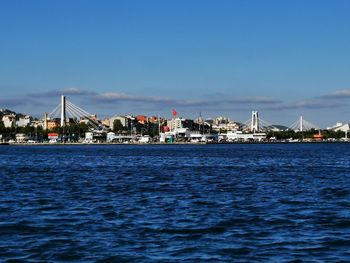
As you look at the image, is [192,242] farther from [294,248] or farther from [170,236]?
[294,248]

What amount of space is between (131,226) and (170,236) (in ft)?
6.67

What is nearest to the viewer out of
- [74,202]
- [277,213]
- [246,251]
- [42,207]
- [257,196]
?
[246,251]

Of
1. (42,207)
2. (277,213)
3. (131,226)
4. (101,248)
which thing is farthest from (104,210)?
(101,248)

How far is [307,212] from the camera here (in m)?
23.0

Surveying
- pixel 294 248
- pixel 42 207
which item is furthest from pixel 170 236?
pixel 42 207

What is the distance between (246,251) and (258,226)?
3.78 m

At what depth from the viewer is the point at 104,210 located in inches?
926

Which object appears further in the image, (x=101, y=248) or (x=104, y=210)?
(x=104, y=210)

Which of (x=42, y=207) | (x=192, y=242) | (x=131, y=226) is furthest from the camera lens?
(x=42, y=207)

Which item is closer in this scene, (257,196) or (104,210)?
(104,210)

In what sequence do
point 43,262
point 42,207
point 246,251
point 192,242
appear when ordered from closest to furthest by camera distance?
point 43,262
point 246,251
point 192,242
point 42,207

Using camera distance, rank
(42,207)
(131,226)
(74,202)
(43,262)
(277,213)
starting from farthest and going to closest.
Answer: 1. (74,202)
2. (42,207)
3. (277,213)
4. (131,226)
5. (43,262)

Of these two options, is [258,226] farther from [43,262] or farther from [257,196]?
[257,196]

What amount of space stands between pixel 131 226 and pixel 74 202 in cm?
750
